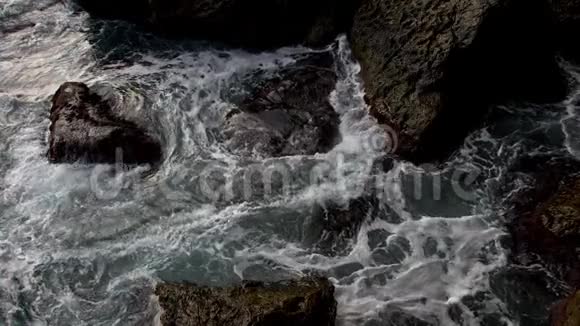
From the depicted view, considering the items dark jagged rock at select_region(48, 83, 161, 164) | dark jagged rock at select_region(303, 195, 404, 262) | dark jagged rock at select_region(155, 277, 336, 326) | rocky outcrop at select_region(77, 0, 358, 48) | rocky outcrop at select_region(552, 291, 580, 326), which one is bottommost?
rocky outcrop at select_region(552, 291, 580, 326)

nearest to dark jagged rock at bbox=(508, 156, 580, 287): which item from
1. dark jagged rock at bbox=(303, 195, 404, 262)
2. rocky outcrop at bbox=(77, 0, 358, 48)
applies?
dark jagged rock at bbox=(303, 195, 404, 262)

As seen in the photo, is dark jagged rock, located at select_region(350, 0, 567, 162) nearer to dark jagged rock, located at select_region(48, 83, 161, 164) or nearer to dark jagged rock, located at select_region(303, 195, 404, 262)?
dark jagged rock, located at select_region(303, 195, 404, 262)

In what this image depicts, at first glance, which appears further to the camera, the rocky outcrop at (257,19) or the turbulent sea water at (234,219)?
the rocky outcrop at (257,19)

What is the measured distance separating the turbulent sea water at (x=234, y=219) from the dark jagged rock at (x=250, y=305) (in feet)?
1.46

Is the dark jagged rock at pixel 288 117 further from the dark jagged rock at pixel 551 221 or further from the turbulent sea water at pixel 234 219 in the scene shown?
the dark jagged rock at pixel 551 221

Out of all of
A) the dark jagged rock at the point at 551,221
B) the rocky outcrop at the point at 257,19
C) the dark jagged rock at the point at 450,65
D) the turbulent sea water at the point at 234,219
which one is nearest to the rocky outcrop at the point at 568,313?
the turbulent sea water at the point at 234,219

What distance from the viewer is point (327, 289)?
5695 mm

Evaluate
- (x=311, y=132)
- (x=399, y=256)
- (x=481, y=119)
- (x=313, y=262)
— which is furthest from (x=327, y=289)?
(x=481, y=119)

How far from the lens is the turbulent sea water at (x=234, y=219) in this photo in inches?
246

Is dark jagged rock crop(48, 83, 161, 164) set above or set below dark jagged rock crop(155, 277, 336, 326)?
above

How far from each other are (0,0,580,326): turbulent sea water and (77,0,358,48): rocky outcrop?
50 centimetres

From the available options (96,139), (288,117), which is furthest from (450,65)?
(96,139)

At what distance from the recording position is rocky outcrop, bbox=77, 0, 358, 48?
367 inches

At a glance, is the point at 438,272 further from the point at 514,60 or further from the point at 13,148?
the point at 13,148
